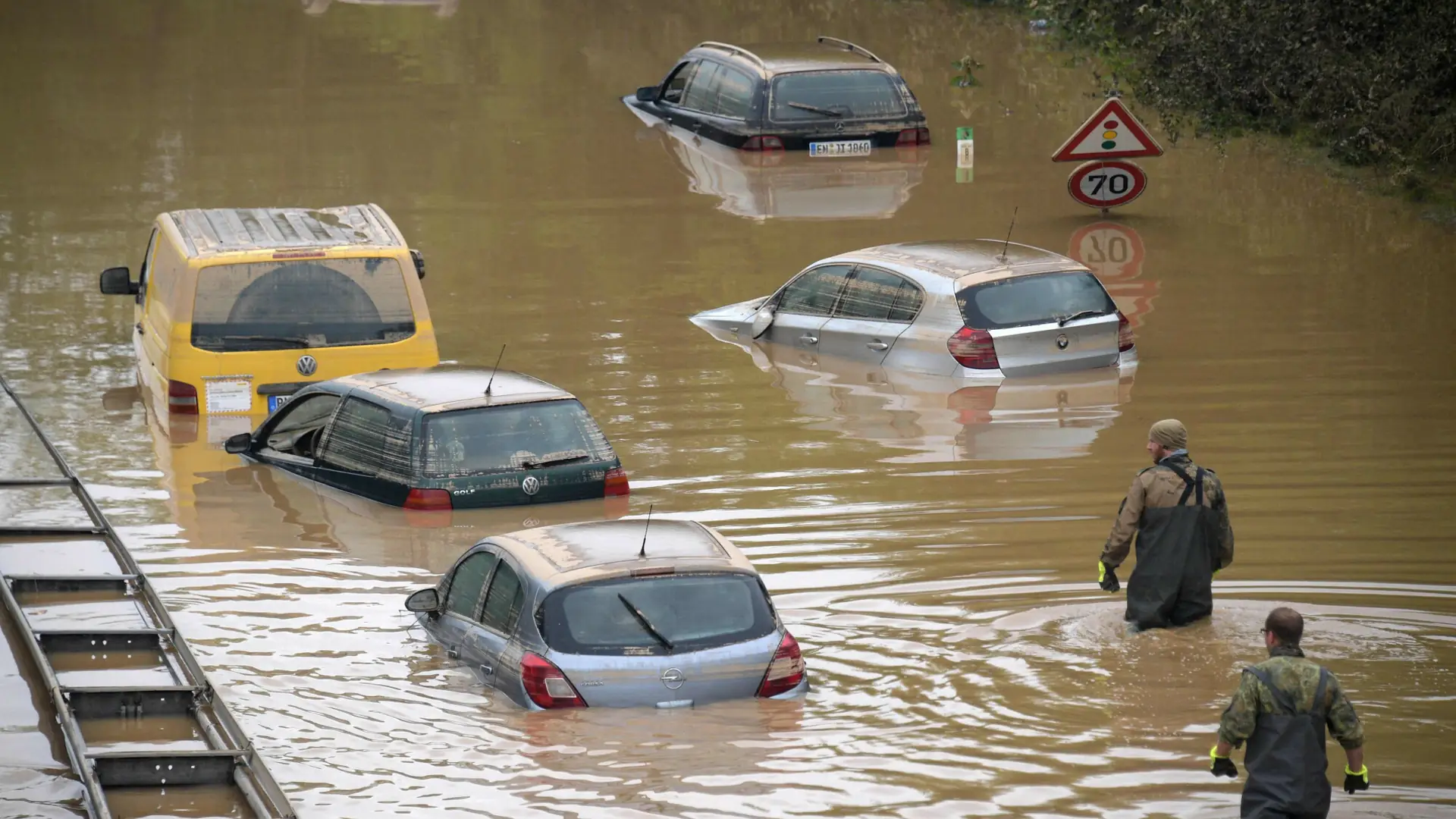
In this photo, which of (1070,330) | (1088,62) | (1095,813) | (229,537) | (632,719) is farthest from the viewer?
(1088,62)

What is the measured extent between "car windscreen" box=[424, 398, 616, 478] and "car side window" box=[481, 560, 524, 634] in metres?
3.23

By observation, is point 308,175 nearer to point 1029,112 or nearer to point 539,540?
point 1029,112

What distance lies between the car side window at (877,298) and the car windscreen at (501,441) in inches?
208

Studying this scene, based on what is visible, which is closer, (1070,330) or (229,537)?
(229,537)

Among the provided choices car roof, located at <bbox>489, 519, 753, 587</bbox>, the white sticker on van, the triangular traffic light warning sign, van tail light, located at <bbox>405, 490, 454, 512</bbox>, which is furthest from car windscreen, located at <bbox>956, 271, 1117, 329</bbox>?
car roof, located at <bbox>489, 519, 753, 587</bbox>

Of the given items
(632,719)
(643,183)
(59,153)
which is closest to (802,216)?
(643,183)

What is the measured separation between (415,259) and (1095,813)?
1164cm

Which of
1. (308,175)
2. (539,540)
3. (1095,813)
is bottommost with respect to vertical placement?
(1095,813)

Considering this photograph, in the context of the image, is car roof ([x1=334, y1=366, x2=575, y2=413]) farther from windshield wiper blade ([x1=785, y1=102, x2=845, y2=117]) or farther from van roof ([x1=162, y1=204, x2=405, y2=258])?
windshield wiper blade ([x1=785, y1=102, x2=845, y2=117])

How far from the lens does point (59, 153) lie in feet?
107

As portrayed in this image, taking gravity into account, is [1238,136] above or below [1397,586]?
above

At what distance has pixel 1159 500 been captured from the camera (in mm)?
11984

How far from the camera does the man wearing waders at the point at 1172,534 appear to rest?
11945 millimetres

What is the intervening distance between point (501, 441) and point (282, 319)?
10.4 feet
